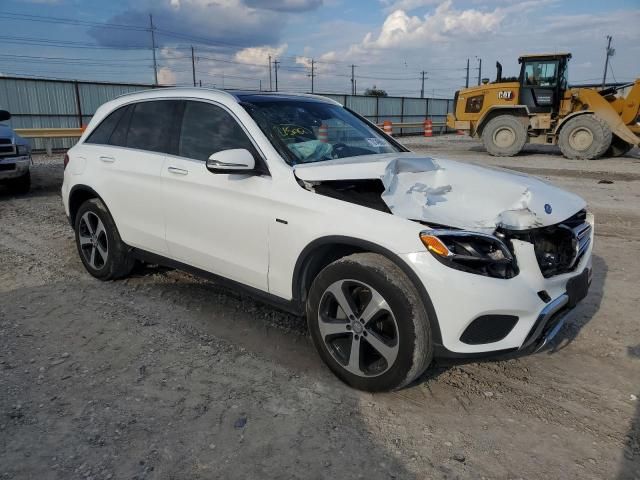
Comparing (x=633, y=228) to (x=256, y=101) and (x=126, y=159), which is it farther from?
(x=126, y=159)

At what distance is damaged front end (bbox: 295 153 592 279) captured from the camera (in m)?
2.64

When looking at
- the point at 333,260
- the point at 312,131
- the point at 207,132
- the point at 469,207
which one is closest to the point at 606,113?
the point at 312,131

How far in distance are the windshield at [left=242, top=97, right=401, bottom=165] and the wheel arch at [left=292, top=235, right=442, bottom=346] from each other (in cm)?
63

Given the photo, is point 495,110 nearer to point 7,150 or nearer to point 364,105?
point 364,105

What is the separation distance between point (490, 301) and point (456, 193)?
0.81 metres

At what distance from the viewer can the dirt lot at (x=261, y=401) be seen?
242cm

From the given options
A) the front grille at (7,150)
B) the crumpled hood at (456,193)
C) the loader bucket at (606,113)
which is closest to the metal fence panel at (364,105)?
the loader bucket at (606,113)

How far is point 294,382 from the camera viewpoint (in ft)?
10.2

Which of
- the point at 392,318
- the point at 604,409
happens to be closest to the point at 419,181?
the point at 392,318

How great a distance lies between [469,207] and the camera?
2916 millimetres

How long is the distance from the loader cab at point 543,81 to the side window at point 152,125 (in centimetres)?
1483

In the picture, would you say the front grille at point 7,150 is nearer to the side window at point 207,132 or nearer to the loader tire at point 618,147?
the side window at point 207,132

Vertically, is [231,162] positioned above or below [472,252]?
above

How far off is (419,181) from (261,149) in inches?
41.9
